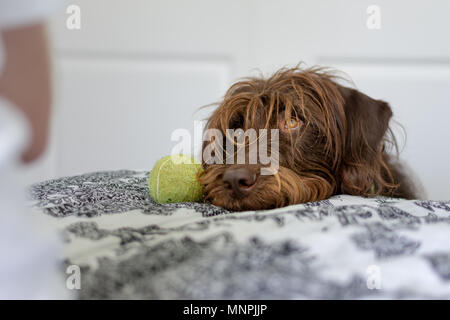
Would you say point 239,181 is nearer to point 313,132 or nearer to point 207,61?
point 313,132

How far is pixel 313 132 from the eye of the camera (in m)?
1.85

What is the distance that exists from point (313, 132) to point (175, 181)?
665 millimetres

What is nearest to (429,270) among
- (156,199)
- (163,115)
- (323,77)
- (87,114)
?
(156,199)

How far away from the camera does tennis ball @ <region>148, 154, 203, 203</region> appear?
159cm

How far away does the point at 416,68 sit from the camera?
3.58 meters

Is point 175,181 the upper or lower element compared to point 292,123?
lower

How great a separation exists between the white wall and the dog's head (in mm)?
1733

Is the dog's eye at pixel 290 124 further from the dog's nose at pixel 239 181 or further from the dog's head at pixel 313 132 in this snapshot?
Result: the dog's nose at pixel 239 181

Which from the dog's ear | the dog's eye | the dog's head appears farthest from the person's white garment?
the dog's ear

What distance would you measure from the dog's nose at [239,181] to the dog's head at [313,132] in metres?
0.13

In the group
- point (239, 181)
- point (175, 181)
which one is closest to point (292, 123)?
point (239, 181)

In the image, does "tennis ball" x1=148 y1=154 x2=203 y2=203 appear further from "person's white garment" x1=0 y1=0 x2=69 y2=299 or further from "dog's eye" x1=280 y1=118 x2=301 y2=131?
"person's white garment" x1=0 y1=0 x2=69 y2=299

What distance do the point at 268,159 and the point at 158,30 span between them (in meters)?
2.35

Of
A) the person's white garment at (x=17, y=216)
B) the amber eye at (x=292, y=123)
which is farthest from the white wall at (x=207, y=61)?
the person's white garment at (x=17, y=216)
